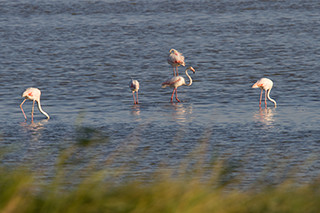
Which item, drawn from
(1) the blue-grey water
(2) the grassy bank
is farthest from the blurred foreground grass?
(1) the blue-grey water

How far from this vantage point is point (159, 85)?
1984 centimetres

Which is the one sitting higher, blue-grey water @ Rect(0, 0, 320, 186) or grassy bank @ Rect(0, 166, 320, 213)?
grassy bank @ Rect(0, 166, 320, 213)

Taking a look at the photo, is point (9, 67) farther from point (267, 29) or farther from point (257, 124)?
point (267, 29)

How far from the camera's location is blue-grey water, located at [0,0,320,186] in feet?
37.6

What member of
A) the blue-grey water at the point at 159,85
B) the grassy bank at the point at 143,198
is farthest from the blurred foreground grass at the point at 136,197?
the blue-grey water at the point at 159,85

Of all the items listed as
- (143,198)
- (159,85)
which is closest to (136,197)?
(143,198)

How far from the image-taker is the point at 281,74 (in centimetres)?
2091

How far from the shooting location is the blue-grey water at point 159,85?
37.6 ft

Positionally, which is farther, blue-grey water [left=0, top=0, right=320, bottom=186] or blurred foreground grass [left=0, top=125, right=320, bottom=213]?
blue-grey water [left=0, top=0, right=320, bottom=186]

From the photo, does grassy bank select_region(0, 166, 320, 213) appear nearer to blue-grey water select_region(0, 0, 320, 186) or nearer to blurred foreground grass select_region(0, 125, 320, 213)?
blurred foreground grass select_region(0, 125, 320, 213)

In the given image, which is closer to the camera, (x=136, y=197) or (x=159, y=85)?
(x=136, y=197)

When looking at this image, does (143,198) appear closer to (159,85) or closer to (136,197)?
(136,197)

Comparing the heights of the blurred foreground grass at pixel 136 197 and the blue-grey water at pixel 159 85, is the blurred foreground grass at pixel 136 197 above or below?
above

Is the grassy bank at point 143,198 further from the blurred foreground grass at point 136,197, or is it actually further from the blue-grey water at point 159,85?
the blue-grey water at point 159,85
